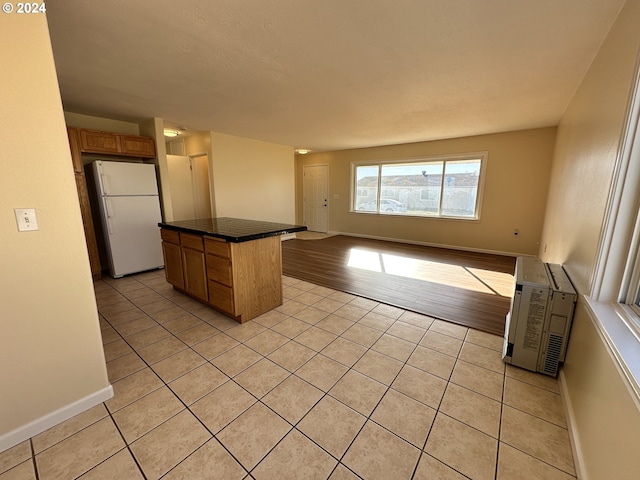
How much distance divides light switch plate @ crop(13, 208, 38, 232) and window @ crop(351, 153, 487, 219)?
615cm

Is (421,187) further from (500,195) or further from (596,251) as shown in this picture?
(596,251)

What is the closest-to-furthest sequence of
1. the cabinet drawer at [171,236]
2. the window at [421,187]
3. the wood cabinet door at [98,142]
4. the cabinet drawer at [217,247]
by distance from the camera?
the cabinet drawer at [217,247] → the cabinet drawer at [171,236] → the wood cabinet door at [98,142] → the window at [421,187]

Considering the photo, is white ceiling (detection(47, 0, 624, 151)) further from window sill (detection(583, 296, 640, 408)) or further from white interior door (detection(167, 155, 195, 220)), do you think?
window sill (detection(583, 296, 640, 408))

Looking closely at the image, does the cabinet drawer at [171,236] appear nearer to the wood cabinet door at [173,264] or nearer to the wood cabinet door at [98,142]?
the wood cabinet door at [173,264]

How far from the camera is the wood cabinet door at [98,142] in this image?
3.47 metres

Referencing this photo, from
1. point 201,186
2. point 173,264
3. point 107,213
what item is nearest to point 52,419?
point 173,264

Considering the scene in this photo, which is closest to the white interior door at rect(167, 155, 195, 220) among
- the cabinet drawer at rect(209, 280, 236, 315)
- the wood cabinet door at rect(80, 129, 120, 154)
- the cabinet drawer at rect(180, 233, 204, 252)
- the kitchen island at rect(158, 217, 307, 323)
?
the wood cabinet door at rect(80, 129, 120, 154)

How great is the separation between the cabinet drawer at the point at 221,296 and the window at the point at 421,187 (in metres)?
4.99

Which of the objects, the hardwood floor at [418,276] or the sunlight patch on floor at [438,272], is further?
the sunlight patch on floor at [438,272]

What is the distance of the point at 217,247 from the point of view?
2.50m

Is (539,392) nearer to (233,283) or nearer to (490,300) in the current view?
(490,300)

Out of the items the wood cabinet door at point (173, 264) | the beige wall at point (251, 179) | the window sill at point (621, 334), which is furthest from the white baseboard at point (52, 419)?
the beige wall at point (251, 179)

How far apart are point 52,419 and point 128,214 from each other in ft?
9.70

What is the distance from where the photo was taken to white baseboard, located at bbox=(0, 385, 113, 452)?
1350 mm
